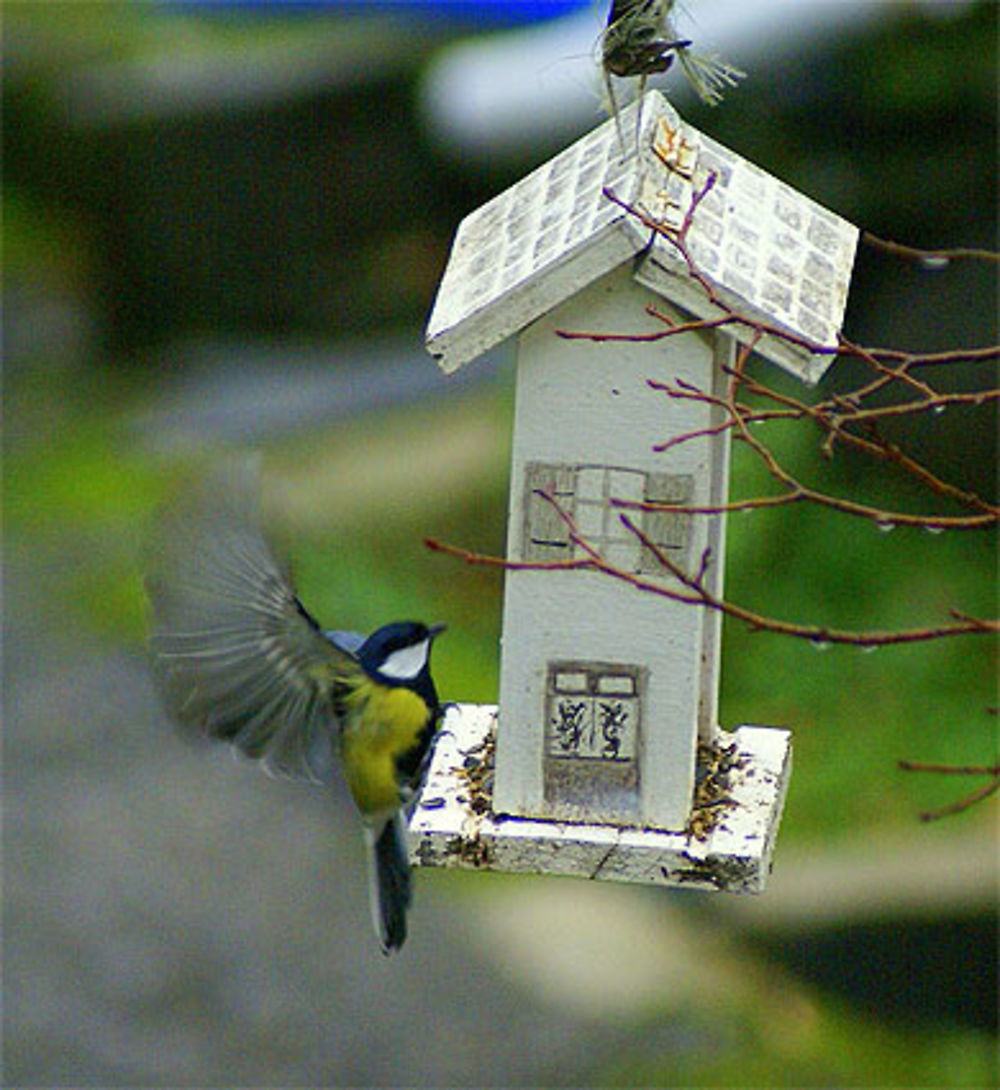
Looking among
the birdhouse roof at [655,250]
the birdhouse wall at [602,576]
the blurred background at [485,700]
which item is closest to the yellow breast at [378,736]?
the birdhouse wall at [602,576]

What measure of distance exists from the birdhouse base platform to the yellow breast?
0.06 m

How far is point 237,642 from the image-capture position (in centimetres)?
227

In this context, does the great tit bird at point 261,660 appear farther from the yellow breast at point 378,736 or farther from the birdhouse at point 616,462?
the birdhouse at point 616,462

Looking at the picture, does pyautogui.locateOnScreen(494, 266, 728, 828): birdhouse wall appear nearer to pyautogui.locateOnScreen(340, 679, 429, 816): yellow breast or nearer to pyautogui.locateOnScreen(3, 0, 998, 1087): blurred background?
pyautogui.locateOnScreen(340, 679, 429, 816): yellow breast

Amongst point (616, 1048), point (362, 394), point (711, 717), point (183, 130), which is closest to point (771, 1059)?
point (616, 1048)

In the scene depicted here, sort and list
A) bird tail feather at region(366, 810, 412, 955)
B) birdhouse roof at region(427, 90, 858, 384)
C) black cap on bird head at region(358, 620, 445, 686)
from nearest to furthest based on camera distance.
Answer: birdhouse roof at region(427, 90, 858, 384) → black cap on bird head at region(358, 620, 445, 686) → bird tail feather at region(366, 810, 412, 955)

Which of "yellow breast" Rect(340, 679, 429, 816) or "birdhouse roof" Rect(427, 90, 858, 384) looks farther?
"yellow breast" Rect(340, 679, 429, 816)

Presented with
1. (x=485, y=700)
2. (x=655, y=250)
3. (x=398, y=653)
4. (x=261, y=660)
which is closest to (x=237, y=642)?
(x=261, y=660)

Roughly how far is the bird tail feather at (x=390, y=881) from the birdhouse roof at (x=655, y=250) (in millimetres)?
683

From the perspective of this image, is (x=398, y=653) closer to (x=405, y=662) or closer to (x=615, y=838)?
(x=405, y=662)

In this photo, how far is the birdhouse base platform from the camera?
7.16 ft

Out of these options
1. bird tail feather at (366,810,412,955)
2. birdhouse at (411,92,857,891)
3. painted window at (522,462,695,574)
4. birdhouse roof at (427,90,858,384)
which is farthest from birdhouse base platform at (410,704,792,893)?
birdhouse roof at (427,90,858,384)

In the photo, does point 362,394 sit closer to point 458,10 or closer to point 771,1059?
point 458,10

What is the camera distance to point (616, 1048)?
4.86 meters
